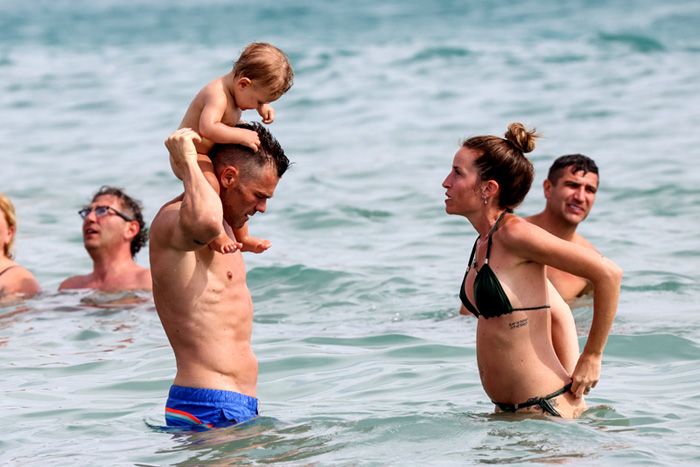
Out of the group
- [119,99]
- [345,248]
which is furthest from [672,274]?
[119,99]

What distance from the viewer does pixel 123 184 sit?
1548 cm

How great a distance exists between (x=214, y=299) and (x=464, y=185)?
1213 millimetres

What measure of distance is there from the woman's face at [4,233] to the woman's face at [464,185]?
17.5ft

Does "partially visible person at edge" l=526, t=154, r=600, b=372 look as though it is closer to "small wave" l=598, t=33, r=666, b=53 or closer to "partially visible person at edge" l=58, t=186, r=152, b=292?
"partially visible person at edge" l=58, t=186, r=152, b=292

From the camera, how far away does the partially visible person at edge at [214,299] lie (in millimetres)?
5336

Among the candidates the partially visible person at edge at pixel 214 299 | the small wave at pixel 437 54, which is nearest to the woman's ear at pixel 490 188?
the partially visible person at edge at pixel 214 299

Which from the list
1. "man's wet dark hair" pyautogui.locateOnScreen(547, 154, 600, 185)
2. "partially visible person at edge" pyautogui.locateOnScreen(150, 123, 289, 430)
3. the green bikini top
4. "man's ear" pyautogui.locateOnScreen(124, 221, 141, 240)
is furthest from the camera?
"man's ear" pyautogui.locateOnScreen(124, 221, 141, 240)

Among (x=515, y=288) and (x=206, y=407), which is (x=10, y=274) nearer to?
(x=206, y=407)

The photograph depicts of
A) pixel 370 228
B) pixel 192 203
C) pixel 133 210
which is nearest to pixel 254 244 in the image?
pixel 192 203

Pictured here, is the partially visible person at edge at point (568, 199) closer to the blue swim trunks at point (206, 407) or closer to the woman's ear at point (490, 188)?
the woman's ear at point (490, 188)

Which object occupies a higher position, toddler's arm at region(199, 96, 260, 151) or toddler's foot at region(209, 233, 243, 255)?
toddler's arm at region(199, 96, 260, 151)

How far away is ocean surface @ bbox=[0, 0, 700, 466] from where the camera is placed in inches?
238

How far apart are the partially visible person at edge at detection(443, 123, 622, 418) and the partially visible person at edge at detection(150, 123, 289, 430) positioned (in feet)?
2.92

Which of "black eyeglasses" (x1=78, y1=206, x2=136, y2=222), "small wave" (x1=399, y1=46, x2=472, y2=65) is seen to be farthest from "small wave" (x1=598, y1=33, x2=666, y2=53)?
"black eyeglasses" (x1=78, y1=206, x2=136, y2=222)
